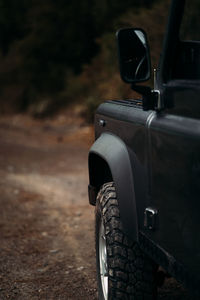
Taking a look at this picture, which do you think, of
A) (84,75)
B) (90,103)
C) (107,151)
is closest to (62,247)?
(107,151)

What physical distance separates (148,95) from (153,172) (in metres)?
0.38

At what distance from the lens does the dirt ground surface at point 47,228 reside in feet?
15.3

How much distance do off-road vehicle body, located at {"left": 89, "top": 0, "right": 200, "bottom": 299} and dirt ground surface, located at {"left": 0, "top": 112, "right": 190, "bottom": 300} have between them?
958 millimetres

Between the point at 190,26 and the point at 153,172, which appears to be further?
the point at 190,26

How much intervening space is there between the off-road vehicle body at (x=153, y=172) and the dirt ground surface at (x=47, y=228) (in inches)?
37.7

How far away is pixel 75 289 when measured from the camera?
4602 millimetres

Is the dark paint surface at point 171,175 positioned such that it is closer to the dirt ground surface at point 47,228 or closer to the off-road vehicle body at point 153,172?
the off-road vehicle body at point 153,172

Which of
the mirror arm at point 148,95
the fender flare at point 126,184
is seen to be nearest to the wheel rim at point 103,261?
the fender flare at point 126,184

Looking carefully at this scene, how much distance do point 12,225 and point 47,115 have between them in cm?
1691

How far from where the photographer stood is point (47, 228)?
22.6 feet

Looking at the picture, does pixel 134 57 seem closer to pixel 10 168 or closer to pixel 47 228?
pixel 47 228

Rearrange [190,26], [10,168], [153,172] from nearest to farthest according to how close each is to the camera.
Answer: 1. [153,172]
2. [190,26]
3. [10,168]

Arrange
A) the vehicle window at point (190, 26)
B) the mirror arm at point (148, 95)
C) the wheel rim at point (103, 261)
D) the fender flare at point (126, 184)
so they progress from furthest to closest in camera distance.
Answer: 1. the vehicle window at point (190, 26)
2. the wheel rim at point (103, 261)
3. the fender flare at point (126, 184)
4. the mirror arm at point (148, 95)

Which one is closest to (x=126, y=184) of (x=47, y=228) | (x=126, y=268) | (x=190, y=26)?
(x=126, y=268)
